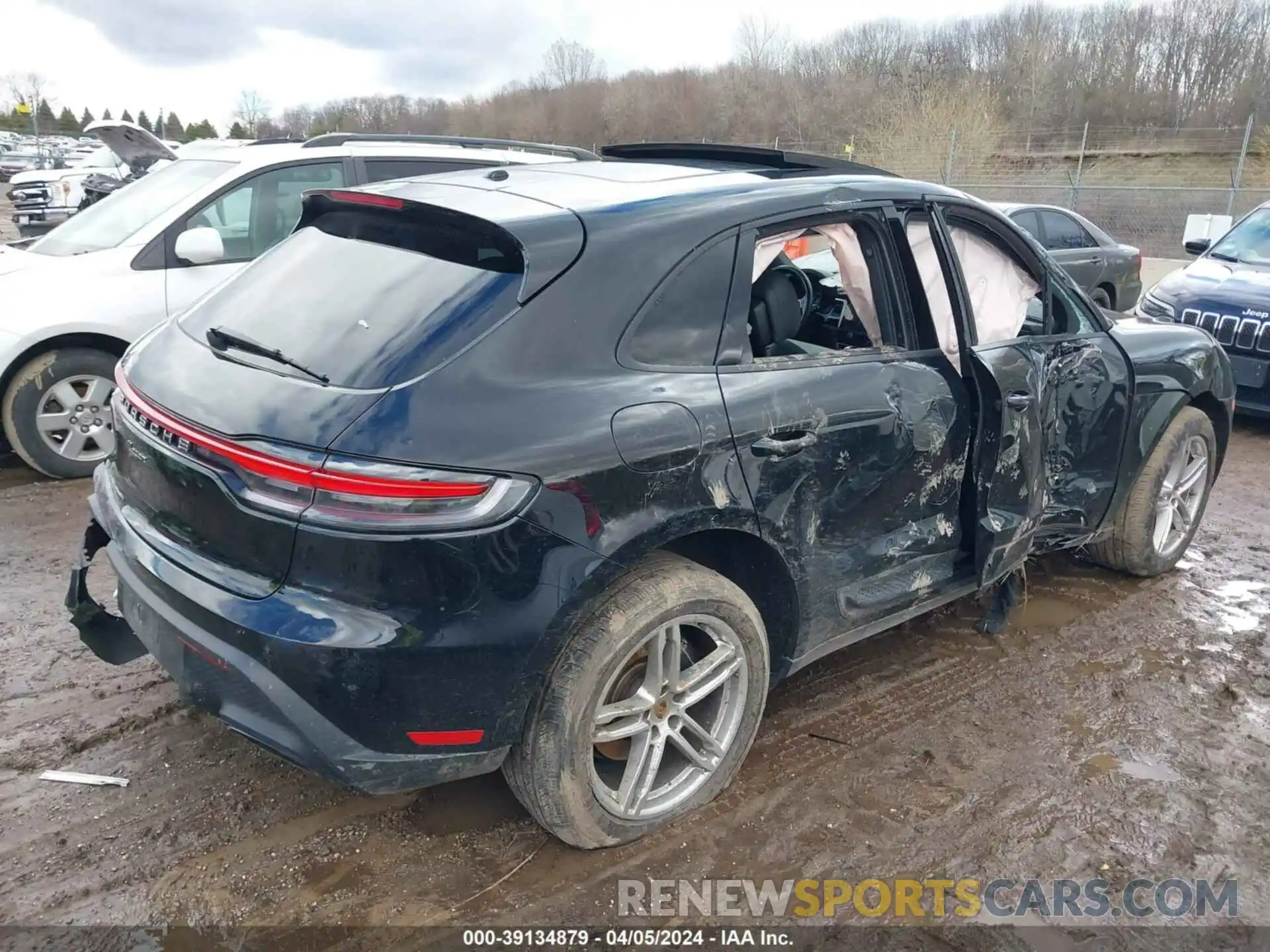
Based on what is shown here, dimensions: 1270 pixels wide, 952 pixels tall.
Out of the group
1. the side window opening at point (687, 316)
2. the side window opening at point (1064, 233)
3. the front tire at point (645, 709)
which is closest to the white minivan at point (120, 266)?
the side window opening at point (687, 316)

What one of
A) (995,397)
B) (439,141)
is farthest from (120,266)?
(995,397)

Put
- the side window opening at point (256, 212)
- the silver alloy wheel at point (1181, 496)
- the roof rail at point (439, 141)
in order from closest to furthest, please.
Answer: the silver alloy wheel at point (1181, 496), the side window opening at point (256, 212), the roof rail at point (439, 141)

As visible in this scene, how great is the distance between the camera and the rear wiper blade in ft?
7.75

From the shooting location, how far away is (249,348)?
8.42ft

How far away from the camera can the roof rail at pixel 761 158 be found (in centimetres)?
333

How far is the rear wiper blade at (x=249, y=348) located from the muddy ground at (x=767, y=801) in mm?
1306

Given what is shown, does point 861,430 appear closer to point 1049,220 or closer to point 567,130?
point 1049,220

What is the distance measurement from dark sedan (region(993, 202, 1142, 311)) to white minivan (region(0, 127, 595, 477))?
7515 mm

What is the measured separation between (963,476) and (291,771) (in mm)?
2459

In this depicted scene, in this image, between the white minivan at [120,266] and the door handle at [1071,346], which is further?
the white minivan at [120,266]

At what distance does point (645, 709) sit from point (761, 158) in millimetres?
2019

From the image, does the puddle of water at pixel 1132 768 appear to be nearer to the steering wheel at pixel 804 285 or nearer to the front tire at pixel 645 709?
the front tire at pixel 645 709

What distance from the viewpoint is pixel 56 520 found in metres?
4.90

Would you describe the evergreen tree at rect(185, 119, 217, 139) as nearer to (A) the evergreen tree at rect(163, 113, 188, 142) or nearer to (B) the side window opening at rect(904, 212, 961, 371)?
(A) the evergreen tree at rect(163, 113, 188, 142)
